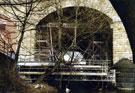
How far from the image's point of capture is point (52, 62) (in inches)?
478

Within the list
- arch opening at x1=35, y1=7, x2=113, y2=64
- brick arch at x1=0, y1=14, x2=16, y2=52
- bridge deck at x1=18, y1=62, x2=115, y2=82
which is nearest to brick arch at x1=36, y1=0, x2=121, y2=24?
arch opening at x1=35, y1=7, x2=113, y2=64

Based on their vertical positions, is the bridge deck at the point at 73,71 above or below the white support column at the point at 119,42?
below

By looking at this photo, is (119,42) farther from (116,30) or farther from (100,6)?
(100,6)

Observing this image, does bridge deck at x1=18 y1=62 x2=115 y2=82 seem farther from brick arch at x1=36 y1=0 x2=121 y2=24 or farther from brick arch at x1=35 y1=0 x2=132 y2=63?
brick arch at x1=36 y1=0 x2=121 y2=24

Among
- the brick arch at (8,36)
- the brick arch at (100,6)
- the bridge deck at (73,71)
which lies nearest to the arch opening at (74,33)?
the brick arch at (100,6)

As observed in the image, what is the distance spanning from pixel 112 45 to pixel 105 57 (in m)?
0.92

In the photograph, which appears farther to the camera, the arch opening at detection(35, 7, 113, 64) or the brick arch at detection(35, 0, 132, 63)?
the brick arch at detection(35, 0, 132, 63)

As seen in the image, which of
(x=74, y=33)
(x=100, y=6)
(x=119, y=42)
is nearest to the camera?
(x=74, y=33)

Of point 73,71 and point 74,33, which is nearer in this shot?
point 73,71

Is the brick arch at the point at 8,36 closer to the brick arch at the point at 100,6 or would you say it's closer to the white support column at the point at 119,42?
the brick arch at the point at 100,6

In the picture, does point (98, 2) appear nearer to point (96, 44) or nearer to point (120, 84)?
point (96, 44)

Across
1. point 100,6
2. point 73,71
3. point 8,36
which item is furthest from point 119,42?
point 8,36

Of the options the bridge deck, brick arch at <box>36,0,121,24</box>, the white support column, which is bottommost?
the bridge deck

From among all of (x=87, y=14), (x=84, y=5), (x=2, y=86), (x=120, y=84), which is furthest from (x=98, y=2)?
(x=2, y=86)
